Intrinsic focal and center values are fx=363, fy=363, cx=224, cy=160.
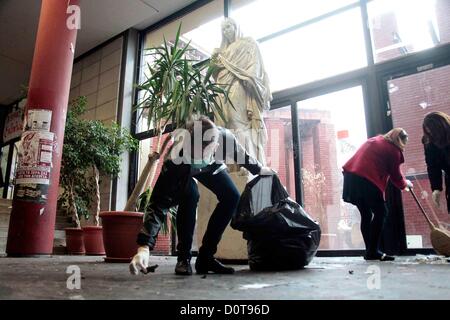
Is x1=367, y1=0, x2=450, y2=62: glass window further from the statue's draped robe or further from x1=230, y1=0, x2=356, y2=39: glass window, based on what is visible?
the statue's draped robe

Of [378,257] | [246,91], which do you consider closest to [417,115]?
[378,257]

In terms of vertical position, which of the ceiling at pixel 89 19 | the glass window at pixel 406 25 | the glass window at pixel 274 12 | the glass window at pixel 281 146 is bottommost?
the glass window at pixel 281 146

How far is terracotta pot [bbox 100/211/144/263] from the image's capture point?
2.66 m

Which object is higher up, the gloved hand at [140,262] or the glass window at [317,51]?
the glass window at [317,51]

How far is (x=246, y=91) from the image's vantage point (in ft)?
9.71

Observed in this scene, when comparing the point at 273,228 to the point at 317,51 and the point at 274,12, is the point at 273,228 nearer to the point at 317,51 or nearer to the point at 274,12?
the point at 317,51

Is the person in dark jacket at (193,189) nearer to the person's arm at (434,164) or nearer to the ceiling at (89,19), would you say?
the person's arm at (434,164)

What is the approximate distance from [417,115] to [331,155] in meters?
0.89

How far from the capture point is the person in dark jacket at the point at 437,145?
2.35 meters

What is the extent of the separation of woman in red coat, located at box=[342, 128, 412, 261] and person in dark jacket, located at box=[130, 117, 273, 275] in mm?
1287

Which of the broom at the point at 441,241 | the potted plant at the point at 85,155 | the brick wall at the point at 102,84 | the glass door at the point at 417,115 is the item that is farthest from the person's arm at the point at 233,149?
the brick wall at the point at 102,84

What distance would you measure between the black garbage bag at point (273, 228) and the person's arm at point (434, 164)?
1.11 m

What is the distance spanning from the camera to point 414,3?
3.64 meters

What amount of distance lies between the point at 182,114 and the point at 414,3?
2.79 metres
